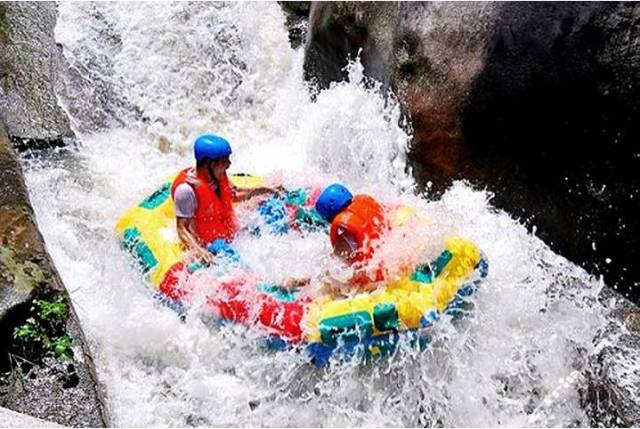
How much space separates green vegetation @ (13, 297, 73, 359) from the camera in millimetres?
4297

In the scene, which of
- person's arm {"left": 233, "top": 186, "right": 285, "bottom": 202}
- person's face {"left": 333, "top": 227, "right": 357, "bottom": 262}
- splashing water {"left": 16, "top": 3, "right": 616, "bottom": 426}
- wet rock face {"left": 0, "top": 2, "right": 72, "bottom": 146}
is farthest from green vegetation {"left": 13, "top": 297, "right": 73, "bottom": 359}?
wet rock face {"left": 0, "top": 2, "right": 72, "bottom": 146}

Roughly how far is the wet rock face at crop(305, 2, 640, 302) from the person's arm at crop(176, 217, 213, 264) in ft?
6.78

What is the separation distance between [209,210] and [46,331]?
156 cm

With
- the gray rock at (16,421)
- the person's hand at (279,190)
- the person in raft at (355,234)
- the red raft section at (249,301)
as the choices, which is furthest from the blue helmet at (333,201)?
the gray rock at (16,421)

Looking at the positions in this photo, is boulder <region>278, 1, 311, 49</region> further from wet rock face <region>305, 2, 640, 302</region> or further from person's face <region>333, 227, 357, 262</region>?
person's face <region>333, 227, 357, 262</region>

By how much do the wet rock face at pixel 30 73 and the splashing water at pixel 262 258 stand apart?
19 centimetres

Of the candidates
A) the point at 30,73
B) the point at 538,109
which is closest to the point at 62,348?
the point at 538,109

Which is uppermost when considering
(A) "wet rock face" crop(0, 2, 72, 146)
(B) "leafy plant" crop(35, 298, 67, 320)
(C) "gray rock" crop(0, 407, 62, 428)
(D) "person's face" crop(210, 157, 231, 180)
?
(D) "person's face" crop(210, 157, 231, 180)

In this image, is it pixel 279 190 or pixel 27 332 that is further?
pixel 279 190

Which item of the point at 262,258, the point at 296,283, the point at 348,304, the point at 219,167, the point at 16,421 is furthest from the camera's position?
the point at 219,167

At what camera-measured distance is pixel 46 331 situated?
4367 millimetres

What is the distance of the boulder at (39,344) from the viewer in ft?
→ 13.3

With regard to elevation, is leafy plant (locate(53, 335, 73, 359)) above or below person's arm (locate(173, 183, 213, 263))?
below

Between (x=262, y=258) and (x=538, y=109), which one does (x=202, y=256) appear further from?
(x=538, y=109)
